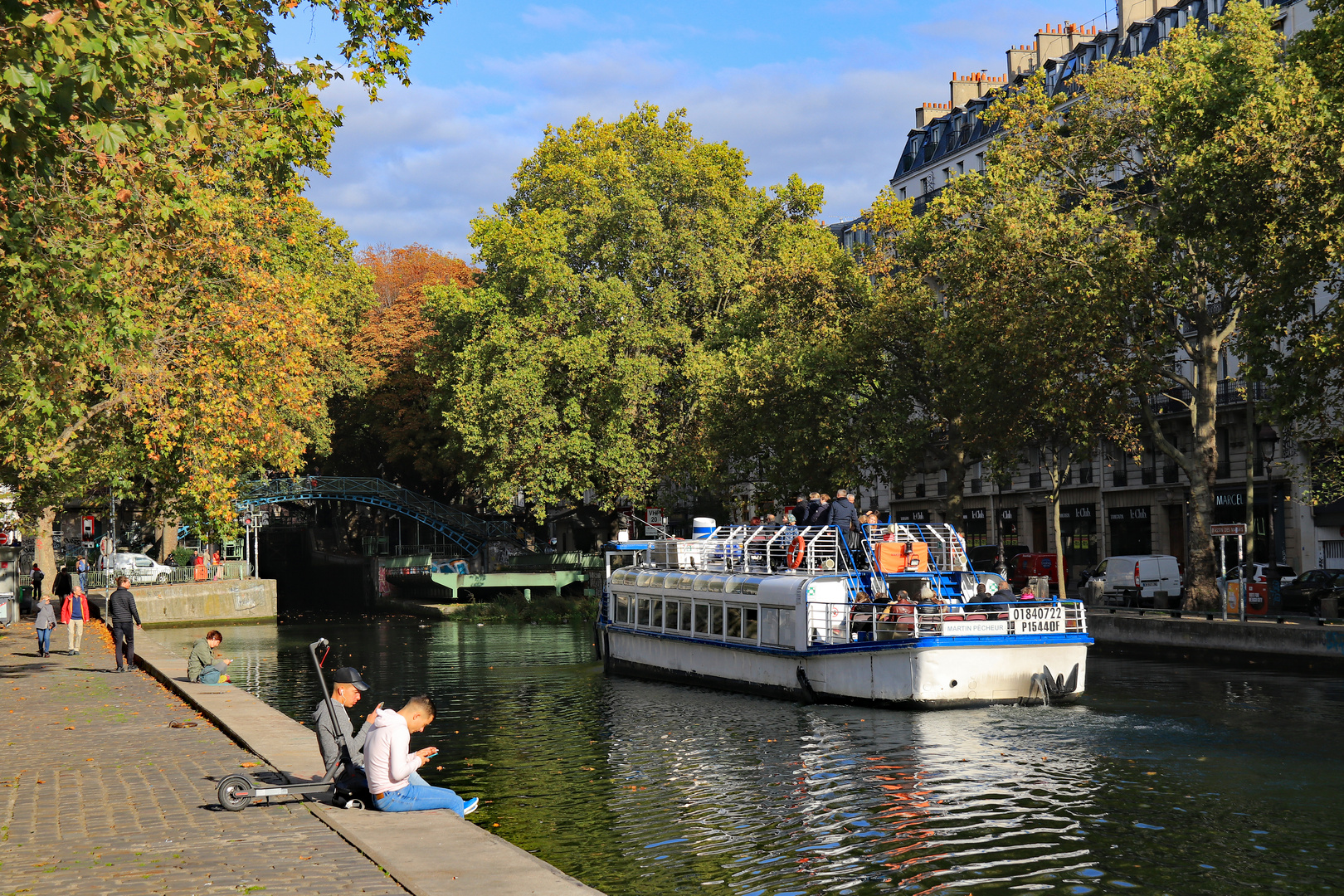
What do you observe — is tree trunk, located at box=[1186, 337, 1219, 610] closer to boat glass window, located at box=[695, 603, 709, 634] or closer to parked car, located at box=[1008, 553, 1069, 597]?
boat glass window, located at box=[695, 603, 709, 634]

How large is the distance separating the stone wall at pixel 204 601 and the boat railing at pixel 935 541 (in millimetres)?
34813

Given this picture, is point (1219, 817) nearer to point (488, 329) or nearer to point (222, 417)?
point (222, 417)

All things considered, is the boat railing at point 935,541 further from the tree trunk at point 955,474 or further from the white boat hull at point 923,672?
the tree trunk at point 955,474

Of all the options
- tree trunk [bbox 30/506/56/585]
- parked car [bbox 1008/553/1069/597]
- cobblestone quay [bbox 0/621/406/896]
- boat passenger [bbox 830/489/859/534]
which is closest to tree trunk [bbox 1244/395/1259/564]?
parked car [bbox 1008/553/1069/597]

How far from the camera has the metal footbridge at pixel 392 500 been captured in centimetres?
7288

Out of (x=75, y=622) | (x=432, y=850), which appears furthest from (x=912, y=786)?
(x=75, y=622)

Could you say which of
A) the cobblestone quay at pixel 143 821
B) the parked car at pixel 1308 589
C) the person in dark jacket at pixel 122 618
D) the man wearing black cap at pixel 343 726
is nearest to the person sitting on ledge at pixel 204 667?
the cobblestone quay at pixel 143 821

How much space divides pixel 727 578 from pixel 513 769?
39.3ft

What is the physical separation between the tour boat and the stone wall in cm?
2727

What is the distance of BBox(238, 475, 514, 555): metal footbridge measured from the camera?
239ft

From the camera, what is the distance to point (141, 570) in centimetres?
6397

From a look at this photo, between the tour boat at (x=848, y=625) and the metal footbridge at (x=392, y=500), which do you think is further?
the metal footbridge at (x=392, y=500)

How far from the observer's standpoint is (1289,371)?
34.5 meters

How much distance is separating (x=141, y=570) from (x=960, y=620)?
47167mm
